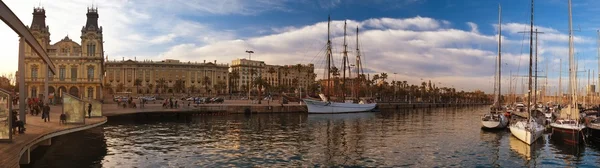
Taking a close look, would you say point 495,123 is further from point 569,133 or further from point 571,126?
point 569,133

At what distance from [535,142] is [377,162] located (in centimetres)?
1952

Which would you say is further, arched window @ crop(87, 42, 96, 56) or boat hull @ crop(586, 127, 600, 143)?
arched window @ crop(87, 42, 96, 56)

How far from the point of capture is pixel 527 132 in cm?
3797

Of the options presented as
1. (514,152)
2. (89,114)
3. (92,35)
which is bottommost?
(514,152)

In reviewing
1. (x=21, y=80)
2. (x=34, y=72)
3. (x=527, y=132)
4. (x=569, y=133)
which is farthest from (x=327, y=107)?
(x=21, y=80)

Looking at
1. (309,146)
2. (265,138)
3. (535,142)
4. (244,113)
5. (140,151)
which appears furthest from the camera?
(244,113)

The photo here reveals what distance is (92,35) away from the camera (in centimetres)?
8994

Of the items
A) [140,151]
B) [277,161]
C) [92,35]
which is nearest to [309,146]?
[277,161]

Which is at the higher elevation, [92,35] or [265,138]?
[92,35]

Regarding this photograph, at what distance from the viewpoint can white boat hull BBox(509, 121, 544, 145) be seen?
37719 millimetres

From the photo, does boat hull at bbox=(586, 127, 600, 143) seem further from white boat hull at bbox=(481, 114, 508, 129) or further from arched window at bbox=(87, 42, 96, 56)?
arched window at bbox=(87, 42, 96, 56)

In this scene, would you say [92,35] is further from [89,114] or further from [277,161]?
[277,161]

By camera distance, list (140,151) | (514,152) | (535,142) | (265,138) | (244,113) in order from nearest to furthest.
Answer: (140,151)
(514,152)
(535,142)
(265,138)
(244,113)

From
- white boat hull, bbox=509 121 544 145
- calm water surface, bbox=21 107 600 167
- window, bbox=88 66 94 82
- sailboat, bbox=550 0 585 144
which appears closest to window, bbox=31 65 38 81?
window, bbox=88 66 94 82
